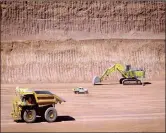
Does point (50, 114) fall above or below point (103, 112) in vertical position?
above

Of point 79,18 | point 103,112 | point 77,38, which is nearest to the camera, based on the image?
point 103,112

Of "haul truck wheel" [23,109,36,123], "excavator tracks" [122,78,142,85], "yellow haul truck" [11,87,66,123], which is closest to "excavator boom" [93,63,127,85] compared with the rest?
"excavator tracks" [122,78,142,85]

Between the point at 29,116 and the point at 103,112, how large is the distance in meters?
3.34

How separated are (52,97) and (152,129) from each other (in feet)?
11.5

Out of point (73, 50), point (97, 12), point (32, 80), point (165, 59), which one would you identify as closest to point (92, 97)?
point (32, 80)

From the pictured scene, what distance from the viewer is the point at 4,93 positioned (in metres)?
18.9

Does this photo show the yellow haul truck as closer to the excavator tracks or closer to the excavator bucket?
the excavator bucket

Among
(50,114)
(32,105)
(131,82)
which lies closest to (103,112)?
(50,114)

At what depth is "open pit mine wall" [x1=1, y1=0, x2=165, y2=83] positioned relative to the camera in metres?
26.6

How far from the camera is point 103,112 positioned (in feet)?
45.9

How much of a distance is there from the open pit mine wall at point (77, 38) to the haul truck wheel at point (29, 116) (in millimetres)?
13109

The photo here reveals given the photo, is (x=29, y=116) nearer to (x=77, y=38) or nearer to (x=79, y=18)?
(x=77, y=38)

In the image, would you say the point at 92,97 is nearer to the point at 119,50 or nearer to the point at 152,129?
the point at 152,129

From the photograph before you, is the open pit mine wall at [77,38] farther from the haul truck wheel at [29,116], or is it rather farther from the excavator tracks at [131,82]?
the haul truck wheel at [29,116]
